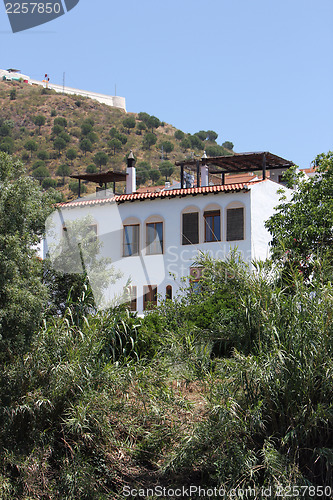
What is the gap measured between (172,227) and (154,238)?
0.87 meters

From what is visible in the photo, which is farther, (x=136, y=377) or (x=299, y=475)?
(x=136, y=377)

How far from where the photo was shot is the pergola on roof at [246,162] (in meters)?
28.7

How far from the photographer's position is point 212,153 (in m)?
79.7

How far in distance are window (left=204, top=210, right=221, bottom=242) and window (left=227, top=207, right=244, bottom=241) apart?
474mm

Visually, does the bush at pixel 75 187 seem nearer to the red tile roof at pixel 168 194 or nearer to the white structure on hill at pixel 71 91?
the red tile roof at pixel 168 194

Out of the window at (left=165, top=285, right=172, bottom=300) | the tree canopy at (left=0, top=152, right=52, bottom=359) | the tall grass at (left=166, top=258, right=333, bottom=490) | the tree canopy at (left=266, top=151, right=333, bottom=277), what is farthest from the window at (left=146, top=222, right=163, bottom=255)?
the tall grass at (left=166, top=258, right=333, bottom=490)

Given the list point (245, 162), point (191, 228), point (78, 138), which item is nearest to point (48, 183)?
point (78, 138)

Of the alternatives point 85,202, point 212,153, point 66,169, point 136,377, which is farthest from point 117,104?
point 136,377

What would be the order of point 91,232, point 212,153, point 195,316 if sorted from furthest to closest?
point 212,153
point 91,232
point 195,316

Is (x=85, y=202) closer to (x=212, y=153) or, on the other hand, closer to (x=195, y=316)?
(x=195, y=316)

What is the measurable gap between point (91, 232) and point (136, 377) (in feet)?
46.7

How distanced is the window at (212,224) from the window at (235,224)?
474mm

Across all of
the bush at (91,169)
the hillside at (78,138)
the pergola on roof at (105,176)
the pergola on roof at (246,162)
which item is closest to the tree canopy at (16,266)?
the pergola on roof at (246,162)

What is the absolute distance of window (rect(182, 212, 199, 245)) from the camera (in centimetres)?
2700
